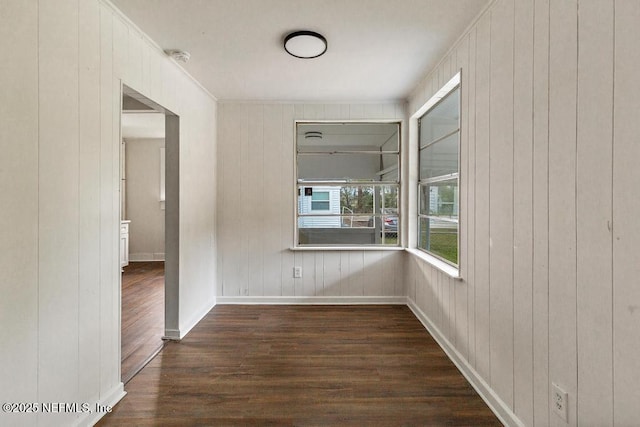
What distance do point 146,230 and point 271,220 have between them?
4.00 meters

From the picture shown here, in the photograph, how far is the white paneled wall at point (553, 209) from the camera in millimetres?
1078

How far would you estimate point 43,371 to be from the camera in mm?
1474

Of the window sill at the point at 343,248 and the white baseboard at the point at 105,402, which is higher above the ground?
the window sill at the point at 343,248

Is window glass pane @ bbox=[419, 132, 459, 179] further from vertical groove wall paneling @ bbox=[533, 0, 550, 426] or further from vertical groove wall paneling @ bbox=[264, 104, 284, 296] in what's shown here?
vertical groove wall paneling @ bbox=[264, 104, 284, 296]

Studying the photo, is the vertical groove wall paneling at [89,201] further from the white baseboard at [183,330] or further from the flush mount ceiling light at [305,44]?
the flush mount ceiling light at [305,44]

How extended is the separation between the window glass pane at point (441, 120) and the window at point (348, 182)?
46 centimetres

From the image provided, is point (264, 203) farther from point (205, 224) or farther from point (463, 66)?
point (463, 66)

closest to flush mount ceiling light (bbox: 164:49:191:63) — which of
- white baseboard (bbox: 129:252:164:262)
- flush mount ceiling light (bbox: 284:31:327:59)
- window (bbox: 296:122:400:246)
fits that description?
flush mount ceiling light (bbox: 284:31:327:59)

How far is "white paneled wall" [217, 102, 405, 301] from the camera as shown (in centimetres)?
→ 380

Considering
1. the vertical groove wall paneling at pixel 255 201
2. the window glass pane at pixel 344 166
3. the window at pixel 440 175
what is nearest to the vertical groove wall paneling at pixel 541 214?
the window at pixel 440 175

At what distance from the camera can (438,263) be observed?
2.88m

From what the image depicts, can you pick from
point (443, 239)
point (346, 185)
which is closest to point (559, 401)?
point (443, 239)

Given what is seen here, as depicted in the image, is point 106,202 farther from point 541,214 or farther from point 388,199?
point 388,199

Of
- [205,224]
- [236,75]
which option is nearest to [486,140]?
[236,75]
